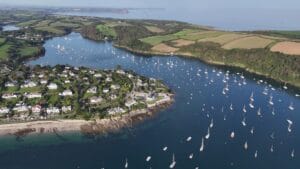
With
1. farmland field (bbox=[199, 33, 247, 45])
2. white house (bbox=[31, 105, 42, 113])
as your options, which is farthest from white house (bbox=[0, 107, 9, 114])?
farmland field (bbox=[199, 33, 247, 45])

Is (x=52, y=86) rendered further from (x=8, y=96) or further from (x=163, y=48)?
(x=163, y=48)

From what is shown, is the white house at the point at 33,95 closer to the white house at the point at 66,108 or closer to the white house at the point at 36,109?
the white house at the point at 36,109

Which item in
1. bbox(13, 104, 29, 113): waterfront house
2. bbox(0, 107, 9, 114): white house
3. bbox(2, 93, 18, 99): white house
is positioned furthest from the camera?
bbox(2, 93, 18, 99): white house

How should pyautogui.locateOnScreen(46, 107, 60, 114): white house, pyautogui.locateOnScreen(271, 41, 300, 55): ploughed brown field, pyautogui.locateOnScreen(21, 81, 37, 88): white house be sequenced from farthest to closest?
pyautogui.locateOnScreen(271, 41, 300, 55): ploughed brown field
pyautogui.locateOnScreen(21, 81, 37, 88): white house
pyautogui.locateOnScreen(46, 107, 60, 114): white house

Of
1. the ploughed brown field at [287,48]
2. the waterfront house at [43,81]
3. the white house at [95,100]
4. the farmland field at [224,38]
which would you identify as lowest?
the waterfront house at [43,81]

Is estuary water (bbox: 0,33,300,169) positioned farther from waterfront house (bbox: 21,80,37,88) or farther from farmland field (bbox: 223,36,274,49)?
farmland field (bbox: 223,36,274,49)

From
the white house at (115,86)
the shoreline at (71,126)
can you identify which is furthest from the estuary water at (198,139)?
the white house at (115,86)

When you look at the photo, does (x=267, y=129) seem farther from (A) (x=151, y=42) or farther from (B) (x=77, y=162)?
(A) (x=151, y=42)

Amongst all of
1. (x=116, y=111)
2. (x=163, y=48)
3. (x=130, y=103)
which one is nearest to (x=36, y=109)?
(x=116, y=111)
